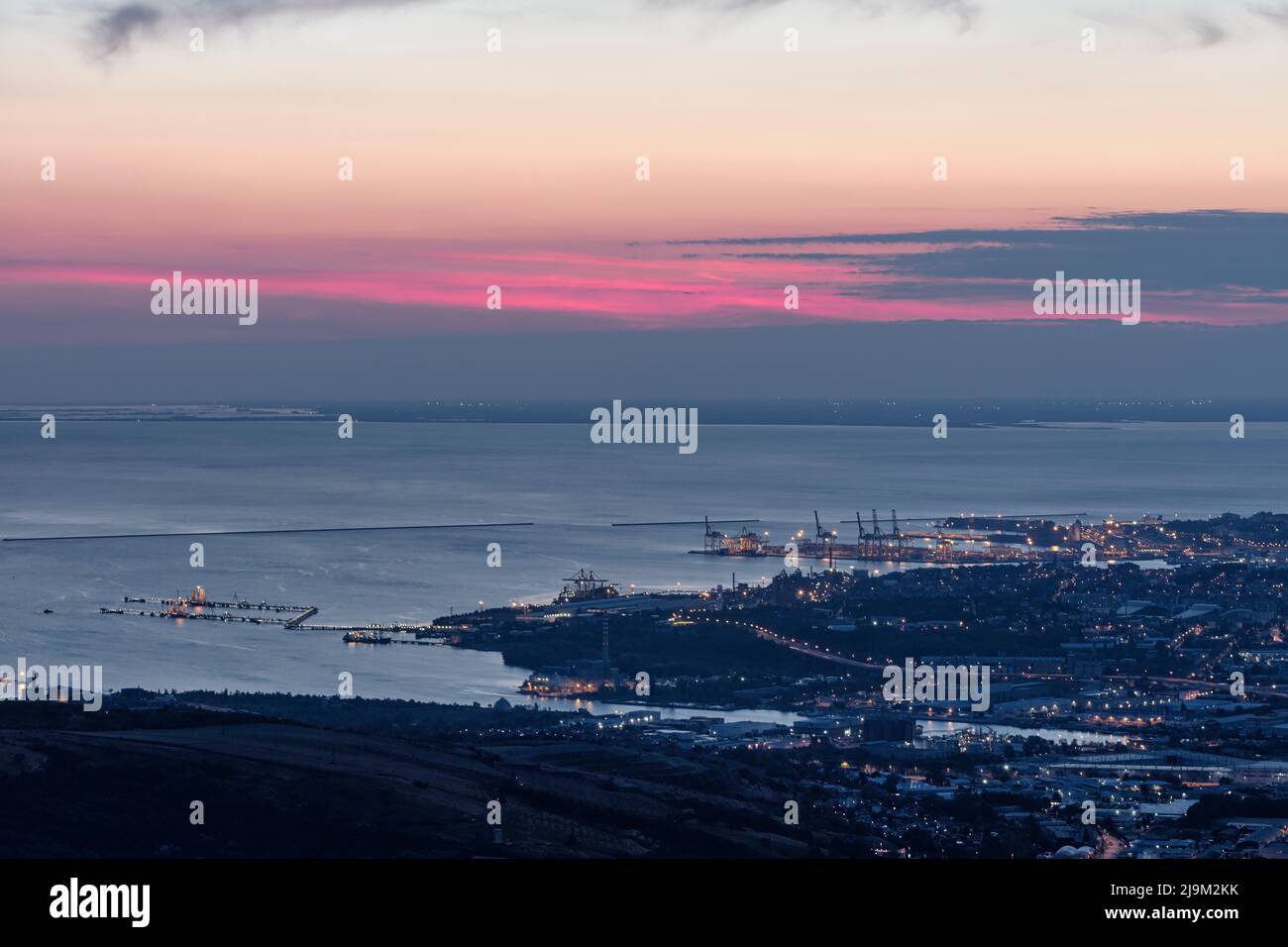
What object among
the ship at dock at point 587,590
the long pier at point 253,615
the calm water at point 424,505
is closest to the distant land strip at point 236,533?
the calm water at point 424,505

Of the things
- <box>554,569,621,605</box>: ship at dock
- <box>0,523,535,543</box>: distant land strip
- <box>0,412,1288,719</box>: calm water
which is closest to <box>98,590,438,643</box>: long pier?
<box>0,412,1288,719</box>: calm water

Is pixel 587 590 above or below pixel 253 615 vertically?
above

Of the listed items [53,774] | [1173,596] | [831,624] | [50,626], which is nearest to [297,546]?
[50,626]

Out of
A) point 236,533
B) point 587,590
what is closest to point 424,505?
point 236,533

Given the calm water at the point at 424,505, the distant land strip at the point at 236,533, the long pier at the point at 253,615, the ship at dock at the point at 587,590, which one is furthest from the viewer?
the distant land strip at the point at 236,533

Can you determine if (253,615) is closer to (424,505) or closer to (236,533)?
(236,533)

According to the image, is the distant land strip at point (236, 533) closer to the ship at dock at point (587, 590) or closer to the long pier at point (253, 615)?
the long pier at point (253, 615)

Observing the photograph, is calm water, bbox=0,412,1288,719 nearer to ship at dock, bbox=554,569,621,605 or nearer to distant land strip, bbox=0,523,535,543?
ship at dock, bbox=554,569,621,605

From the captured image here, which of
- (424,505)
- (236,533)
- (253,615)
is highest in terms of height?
(424,505)
